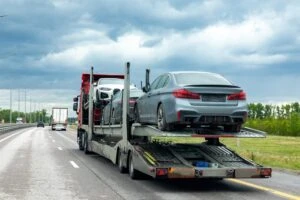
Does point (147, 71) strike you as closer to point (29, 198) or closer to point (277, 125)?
point (29, 198)

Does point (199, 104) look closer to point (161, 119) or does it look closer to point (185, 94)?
point (185, 94)

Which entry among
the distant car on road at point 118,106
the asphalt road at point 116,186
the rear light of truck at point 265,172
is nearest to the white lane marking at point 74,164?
the asphalt road at point 116,186

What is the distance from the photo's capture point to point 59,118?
7312cm

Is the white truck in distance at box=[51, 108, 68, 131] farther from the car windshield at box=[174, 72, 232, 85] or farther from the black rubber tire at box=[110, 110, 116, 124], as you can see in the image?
the car windshield at box=[174, 72, 232, 85]

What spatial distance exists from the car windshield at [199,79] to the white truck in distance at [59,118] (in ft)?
198

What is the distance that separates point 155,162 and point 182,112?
1.21m

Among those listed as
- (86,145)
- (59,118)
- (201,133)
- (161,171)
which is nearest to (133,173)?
(161,171)

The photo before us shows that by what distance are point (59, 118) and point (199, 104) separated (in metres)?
63.8

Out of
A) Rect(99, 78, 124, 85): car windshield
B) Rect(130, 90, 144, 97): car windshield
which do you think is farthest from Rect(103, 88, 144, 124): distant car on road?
Rect(99, 78, 124, 85): car windshield

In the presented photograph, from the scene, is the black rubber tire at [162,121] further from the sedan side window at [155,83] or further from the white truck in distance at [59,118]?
the white truck in distance at [59,118]

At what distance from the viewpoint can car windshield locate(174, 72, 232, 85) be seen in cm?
1136

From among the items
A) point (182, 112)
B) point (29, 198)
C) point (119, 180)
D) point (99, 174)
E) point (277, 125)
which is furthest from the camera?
point (277, 125)

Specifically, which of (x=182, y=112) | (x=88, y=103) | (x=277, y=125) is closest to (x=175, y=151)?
(x=182, y=112)

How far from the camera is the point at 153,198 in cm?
967
